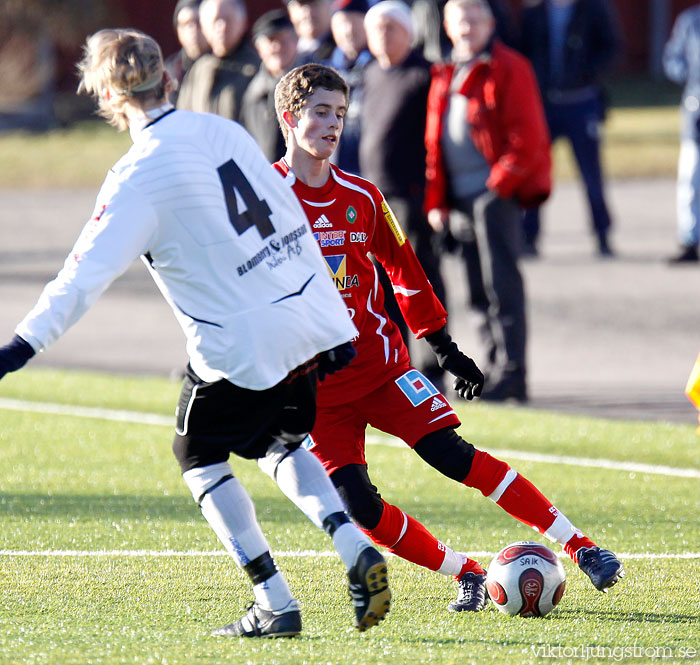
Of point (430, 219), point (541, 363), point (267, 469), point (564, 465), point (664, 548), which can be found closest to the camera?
point (267, 469)

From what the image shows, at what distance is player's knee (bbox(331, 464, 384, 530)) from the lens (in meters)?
4.96

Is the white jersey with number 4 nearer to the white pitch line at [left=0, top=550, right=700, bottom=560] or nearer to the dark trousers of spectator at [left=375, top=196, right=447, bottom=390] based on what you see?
the white pitch line at [left=0, top=550, right=700, bottom=560]

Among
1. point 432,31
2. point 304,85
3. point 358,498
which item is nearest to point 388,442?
point 358,498

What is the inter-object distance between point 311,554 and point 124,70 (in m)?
2.35

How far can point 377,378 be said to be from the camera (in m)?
5.05

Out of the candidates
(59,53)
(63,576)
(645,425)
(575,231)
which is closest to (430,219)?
(645,425)

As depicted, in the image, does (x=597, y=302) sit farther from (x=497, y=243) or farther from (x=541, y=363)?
(x=497, y=243)

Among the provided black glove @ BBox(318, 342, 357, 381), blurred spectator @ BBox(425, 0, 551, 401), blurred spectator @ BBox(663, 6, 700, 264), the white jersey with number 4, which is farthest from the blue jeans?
the white jersey with number 4

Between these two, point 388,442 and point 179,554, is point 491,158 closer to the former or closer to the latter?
point 388,442

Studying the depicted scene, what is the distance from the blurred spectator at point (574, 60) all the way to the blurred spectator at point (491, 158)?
5244 mm

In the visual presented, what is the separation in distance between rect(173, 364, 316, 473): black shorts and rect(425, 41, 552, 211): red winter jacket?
4.77 metres

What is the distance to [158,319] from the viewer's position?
1268cm

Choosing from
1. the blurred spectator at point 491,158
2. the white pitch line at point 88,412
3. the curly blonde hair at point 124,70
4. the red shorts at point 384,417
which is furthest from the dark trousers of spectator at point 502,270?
the curly blonde hair at point 124,70

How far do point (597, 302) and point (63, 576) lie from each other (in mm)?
8619
